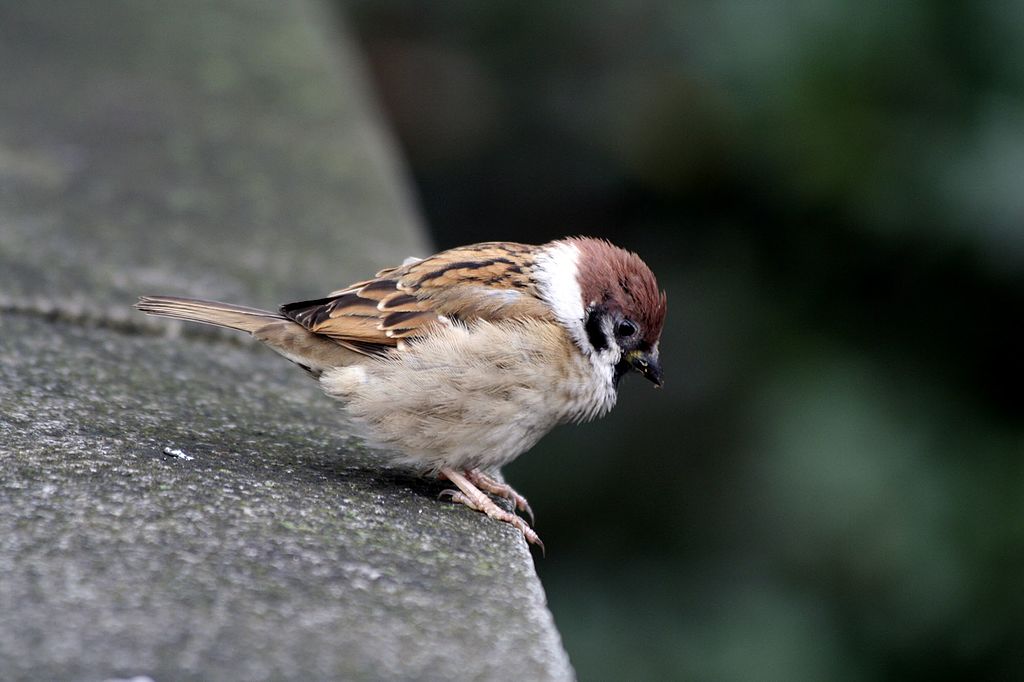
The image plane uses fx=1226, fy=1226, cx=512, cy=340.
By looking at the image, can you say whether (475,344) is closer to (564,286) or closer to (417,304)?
(417,304)

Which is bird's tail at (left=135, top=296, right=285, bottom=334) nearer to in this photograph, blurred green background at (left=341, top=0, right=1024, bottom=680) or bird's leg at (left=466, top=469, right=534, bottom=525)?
bird's leg at (left=466, top=469, right=534, bottom=525)

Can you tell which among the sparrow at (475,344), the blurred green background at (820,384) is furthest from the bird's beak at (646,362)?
the blurred green background at (820,384)

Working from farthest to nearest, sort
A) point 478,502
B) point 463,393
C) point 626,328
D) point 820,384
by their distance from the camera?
point 820,384, point 626,328, point 463,393, point 478,502

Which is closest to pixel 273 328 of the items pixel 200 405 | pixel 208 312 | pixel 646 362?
pixel 208 312

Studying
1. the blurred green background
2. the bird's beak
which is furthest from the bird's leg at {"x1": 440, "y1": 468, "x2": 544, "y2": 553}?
the blurred green background

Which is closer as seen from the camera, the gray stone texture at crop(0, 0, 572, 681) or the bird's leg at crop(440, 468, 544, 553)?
the gray stone texture at crop(0, 0, 572, 681)

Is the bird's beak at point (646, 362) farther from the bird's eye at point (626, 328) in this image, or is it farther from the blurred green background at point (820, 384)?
the blurred green background at point (820, 384)

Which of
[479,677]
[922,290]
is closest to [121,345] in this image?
[479,677]

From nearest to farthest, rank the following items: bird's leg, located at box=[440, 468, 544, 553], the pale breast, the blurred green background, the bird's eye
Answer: bird's leg, located at box=[440, 468, 544, 553]
the pale breast
the bird's eye
the blurred green background
